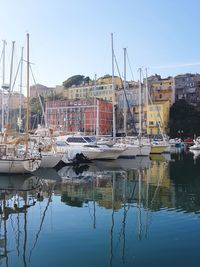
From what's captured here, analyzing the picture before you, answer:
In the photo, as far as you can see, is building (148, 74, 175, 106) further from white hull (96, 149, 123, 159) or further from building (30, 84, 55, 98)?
white hull (96, 149, 123, 159)

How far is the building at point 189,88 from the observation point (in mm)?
97188

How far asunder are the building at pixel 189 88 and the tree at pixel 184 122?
387 inches

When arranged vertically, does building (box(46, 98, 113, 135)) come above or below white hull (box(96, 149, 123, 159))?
above

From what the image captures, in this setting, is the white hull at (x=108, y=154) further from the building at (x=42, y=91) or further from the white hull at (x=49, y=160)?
the building at (x=42, y=91)

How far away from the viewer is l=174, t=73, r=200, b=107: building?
97188 mm

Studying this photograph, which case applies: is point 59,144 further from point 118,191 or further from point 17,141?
point 118,191

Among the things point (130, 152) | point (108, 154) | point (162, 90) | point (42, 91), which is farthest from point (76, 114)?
point (108, 154)

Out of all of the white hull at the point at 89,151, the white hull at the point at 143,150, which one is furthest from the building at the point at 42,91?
the white hull at the point at 89,151

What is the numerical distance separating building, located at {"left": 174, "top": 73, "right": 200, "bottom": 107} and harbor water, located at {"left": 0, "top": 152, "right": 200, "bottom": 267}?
81.1 meters

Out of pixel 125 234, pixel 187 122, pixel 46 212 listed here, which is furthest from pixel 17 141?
pixel 187 122

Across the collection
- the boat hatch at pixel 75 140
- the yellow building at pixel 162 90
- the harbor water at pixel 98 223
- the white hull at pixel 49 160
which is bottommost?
the harbor water at pixel 98 223

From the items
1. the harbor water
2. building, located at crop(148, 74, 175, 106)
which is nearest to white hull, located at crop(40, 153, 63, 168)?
the harbor water

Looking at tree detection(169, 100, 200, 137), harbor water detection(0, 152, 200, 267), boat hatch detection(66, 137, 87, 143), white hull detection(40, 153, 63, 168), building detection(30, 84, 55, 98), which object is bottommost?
harbor water detection(0, 152, 200, 267)

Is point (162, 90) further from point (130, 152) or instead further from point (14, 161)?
point (14, 161)
